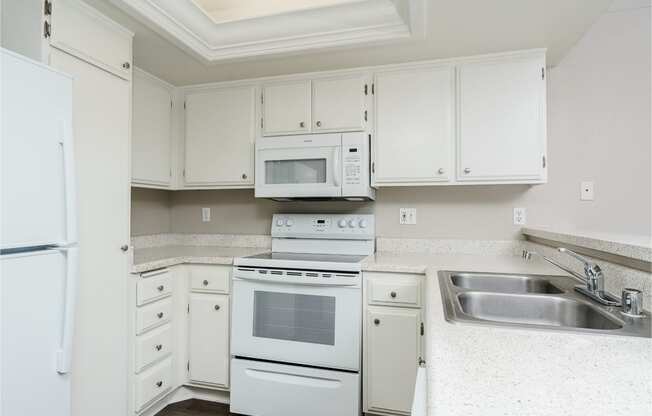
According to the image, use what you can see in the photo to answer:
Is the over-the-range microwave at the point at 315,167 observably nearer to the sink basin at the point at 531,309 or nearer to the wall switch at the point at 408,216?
the wall switch at the point at 408,216

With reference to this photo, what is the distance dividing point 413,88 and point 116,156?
5.53ft

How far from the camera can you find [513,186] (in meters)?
2.36

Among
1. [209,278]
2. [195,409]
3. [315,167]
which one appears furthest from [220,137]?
[195,409]

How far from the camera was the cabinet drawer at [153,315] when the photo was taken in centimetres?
195

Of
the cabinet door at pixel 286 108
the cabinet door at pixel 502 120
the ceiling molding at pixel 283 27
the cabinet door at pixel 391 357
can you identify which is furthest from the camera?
the cabinet door at pixel 286 108

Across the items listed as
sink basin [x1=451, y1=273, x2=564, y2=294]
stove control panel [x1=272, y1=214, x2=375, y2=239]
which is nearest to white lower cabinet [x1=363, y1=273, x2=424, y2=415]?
sink basin [x1=451, y1=273, x2=564, y2=294]

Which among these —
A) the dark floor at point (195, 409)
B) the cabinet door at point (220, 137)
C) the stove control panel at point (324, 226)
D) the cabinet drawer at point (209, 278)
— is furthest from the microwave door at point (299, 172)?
the dark floor at point (195, 409)

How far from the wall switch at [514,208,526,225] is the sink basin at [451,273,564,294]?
82 centimetres

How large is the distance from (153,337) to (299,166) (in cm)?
129

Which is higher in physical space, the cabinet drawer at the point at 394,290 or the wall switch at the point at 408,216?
the wall switch at the point at 408,216

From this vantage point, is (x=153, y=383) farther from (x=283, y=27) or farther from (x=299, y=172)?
(x=283, y=27)

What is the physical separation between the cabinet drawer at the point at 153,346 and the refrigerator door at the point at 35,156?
2.85 feet

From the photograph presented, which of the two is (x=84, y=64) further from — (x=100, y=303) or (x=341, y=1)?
(x=341, y=1)

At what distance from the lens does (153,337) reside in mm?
2047
